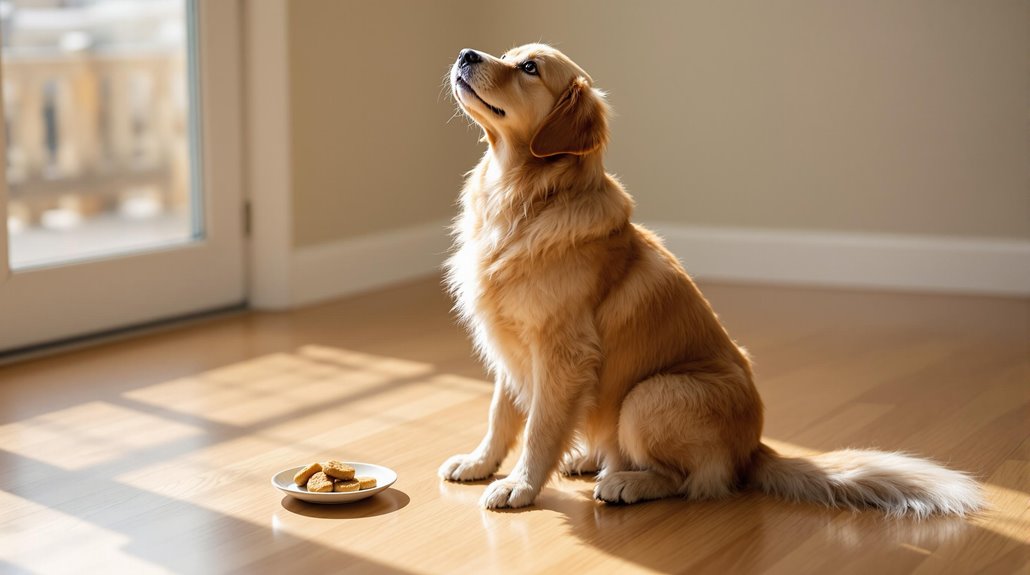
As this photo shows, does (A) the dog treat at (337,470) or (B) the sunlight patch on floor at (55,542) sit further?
(A) the dog treat at (337,470)

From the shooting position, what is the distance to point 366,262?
14.6ft

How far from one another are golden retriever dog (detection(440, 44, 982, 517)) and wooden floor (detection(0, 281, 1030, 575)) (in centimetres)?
6

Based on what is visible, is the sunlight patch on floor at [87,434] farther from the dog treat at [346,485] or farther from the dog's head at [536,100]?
the dog's head at [536,100]

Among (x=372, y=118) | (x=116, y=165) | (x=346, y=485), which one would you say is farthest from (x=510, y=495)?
(x=372, y=118)

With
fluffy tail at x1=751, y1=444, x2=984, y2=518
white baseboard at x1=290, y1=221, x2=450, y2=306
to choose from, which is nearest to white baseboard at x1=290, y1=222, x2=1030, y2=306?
white baseboard at x1=290, y1=221, x2=450, y2=306

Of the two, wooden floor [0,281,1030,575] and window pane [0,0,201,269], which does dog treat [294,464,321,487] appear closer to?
wooden floor [0,281,1030,575]

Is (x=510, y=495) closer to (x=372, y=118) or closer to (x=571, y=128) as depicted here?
(x=571, y=128)

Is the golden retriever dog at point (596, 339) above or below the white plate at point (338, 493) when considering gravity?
above

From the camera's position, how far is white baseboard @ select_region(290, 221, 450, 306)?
13.6ft

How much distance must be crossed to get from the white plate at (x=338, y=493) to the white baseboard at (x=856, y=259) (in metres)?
2.70

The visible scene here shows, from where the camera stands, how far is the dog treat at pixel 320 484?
7.00 feet

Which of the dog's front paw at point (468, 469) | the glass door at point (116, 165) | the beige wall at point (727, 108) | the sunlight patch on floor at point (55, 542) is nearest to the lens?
the sunlight patch on floor at point (55, 542)

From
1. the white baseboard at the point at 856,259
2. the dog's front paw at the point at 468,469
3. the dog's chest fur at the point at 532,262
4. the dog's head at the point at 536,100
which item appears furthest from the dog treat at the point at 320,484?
the white baseboard at the point at 856,259

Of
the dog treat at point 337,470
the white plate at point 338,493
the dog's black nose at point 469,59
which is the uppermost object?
the dog's black nose at point 469,59
